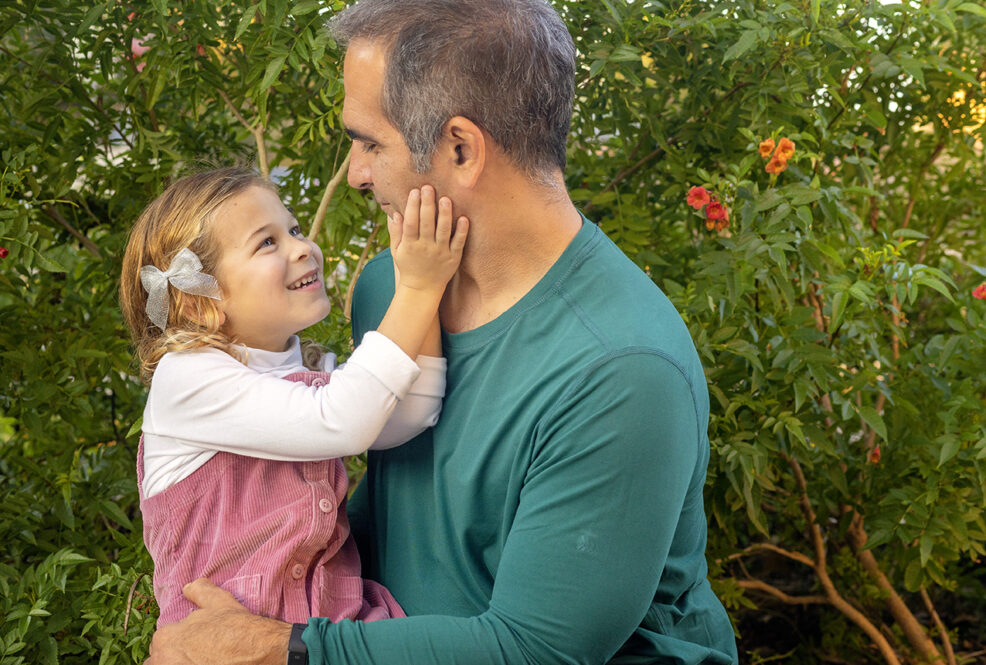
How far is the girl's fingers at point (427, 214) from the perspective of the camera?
1541 millimetres

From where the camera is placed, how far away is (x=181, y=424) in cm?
160

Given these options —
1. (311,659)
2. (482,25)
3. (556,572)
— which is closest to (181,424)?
(311,659)

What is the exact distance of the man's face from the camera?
1549mm

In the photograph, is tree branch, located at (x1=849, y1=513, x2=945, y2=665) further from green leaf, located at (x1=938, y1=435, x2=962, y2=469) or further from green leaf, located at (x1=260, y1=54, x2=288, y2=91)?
green leaf, located at (x1=260, y1=54, x2=288, y2=91)

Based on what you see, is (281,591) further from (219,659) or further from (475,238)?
(475,238)

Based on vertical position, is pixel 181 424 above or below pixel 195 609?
above

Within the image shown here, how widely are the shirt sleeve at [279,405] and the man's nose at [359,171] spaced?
0.28 meters

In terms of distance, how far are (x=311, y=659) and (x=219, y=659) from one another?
0.51ft

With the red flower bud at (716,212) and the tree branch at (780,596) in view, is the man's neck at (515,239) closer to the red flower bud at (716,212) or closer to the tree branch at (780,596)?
the red flower bud at (716,212)

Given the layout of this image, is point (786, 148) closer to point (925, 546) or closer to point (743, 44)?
point (743, 44)

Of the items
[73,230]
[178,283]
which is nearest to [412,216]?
[178,283]

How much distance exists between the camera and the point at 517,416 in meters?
1.49

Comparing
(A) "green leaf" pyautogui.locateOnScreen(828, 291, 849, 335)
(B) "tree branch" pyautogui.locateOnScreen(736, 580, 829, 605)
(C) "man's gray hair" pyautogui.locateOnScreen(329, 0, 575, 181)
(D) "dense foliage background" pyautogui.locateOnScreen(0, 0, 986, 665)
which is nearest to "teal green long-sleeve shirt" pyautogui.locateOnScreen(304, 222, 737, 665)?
(C) "man's gray hair" pyautogui.locateOnScreen(329, 0, 575, 181)

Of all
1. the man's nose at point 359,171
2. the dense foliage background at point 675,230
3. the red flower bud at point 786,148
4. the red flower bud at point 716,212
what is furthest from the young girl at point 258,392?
the red flower bud at point 786,148
